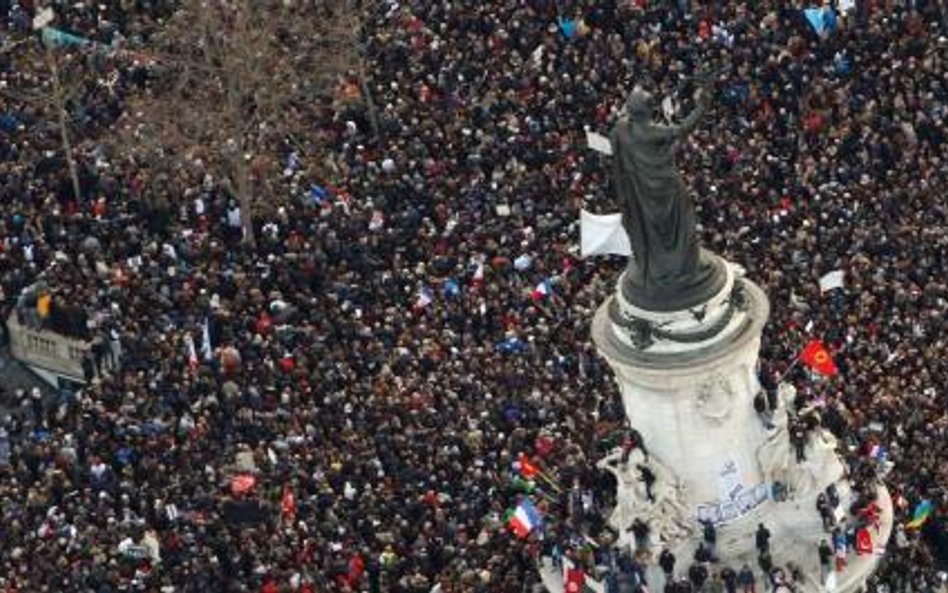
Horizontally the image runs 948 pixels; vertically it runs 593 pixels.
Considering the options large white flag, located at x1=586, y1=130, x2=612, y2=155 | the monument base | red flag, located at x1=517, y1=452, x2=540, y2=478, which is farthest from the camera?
large white flag, located at x1=586, y1=130, x2=612, y2=155

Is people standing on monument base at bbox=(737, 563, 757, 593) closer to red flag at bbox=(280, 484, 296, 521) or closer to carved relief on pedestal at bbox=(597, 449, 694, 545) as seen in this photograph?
carved relief on pedestal at bbox=(597, 449, 694, 545)

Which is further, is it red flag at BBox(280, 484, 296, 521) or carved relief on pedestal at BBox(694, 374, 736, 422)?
red flag at BBox(280, 484, 296, 521)

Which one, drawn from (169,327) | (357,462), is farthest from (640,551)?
(169,327)

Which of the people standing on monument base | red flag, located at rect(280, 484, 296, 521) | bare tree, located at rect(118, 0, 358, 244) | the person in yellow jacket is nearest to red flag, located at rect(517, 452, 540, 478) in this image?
red flag, located at rect(280, 484, 296, 521)

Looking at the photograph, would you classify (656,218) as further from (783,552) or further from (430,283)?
(430,283)

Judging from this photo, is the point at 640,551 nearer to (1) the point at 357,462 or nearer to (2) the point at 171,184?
(1) the point at 357,462

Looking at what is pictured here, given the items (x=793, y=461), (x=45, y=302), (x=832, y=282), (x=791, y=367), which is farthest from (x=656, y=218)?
(x=45, y=302)
